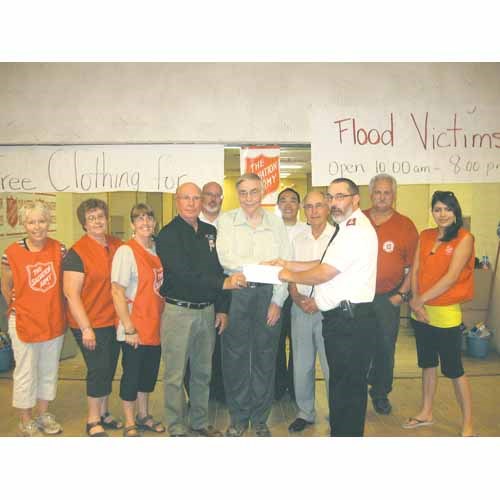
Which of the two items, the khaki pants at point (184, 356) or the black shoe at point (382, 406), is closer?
the khaki pants at point (184, 356)

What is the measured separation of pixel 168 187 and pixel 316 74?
1320mm

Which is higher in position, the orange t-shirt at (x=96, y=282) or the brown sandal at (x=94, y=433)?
the orange t-shirt at (x=96, y=282)

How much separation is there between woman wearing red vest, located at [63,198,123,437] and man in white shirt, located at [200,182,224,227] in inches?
26.7

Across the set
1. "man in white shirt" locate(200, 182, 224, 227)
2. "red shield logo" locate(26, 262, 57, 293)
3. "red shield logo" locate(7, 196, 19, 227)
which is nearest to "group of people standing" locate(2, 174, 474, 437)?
"red shield logo" locate(26, 262, 57, 293)

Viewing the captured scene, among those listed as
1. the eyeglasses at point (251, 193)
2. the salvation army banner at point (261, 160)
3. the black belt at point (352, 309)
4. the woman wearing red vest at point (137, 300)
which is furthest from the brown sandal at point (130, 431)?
the salvation army banner at point (261, 160)

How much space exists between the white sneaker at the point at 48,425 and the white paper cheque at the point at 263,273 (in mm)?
1575

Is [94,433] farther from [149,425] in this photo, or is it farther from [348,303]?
[348,303]

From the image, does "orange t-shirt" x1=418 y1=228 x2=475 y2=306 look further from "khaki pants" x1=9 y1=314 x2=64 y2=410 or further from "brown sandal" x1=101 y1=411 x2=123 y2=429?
"khaki pants" x1=9 y1=314 x2=64 y2=410

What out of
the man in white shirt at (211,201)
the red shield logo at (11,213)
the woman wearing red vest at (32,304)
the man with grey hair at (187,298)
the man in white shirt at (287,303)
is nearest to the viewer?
the man with grey hair at (187,298)

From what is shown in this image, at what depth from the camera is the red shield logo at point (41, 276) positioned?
2.92 metres

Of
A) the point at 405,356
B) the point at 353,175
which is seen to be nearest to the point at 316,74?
the point at 353,175

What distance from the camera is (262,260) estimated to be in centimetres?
298

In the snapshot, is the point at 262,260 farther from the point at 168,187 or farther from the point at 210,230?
the point at 168,187

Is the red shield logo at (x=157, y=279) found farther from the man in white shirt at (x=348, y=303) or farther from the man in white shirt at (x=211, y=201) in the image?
the man in white shirt at (x=348, y=303)
